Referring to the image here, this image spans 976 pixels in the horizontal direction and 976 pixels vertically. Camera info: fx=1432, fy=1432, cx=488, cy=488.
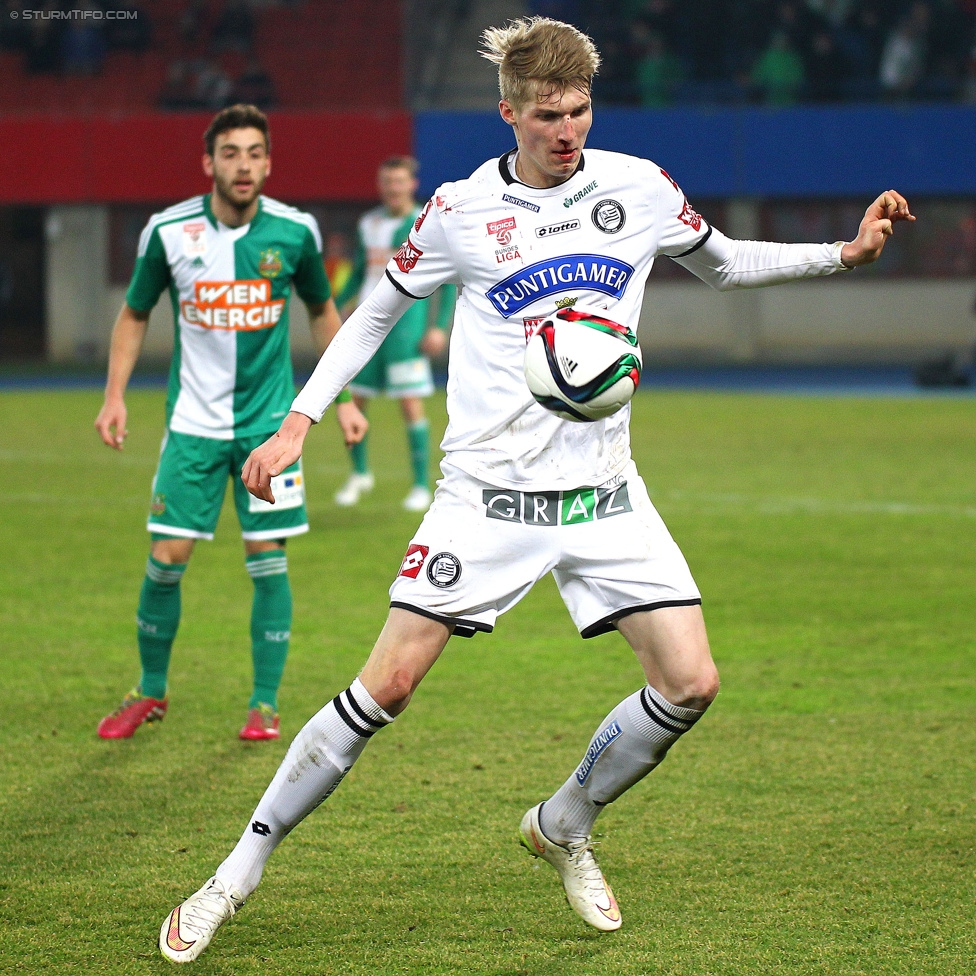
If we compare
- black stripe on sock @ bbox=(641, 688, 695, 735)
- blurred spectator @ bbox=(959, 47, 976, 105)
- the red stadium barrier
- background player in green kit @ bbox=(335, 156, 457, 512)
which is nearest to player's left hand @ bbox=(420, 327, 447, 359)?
background player in green kit @ bbox=(335, 156, 457, 512)

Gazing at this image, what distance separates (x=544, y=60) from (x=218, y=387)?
2.37m

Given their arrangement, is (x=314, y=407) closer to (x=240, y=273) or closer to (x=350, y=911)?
(x=350, y=911)

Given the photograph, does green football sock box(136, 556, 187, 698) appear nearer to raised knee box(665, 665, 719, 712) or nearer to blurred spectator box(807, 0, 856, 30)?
raised knee box(665, 665, 719, 712)

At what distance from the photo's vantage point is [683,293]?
93.0 feet

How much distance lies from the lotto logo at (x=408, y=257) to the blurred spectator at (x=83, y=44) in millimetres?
27893

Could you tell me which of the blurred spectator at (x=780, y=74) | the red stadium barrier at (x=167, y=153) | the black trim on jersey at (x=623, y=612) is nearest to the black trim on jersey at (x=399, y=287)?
the black trim on jersey at (x=623, y=612)

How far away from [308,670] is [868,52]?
24999mm

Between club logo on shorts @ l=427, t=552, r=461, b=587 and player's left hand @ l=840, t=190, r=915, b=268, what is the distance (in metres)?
1.27

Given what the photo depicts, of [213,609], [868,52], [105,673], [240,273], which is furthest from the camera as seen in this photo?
[868,52]

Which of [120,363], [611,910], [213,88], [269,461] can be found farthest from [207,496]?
[213,88]

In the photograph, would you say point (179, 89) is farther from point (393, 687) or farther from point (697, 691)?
point (697, 691)

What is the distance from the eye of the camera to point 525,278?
11.6ft

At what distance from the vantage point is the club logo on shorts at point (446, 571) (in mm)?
3516

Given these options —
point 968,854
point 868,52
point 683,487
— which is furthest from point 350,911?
point 868,52
